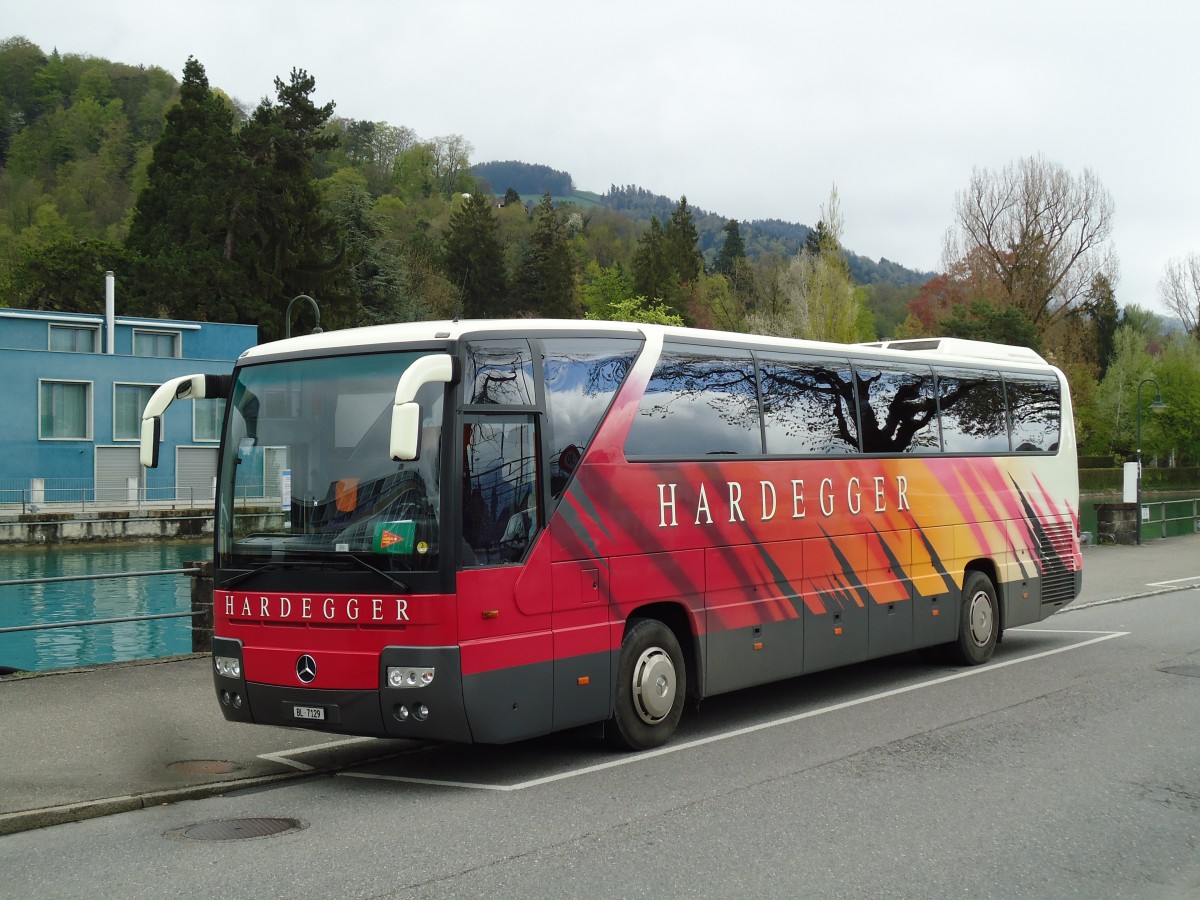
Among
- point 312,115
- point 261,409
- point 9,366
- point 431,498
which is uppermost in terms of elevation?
point 312,115

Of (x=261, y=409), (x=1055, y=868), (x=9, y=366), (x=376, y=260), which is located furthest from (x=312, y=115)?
(x=1055, y=868)

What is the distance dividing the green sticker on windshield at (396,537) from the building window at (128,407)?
54754mm

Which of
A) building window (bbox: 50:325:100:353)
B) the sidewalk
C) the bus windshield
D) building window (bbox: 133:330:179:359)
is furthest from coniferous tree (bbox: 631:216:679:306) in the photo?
the bus windshield

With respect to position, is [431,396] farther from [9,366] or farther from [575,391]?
[9,366]

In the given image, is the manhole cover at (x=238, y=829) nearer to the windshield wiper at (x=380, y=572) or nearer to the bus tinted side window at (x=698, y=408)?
the windshield wiper at (x=380, y=572)

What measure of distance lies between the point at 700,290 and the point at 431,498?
4063 inches

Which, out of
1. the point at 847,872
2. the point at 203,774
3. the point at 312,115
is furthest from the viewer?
the point at 312,115

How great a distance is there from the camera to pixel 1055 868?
654 cm

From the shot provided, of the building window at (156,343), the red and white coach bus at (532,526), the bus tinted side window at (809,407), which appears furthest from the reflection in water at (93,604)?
the building window at (156,343)

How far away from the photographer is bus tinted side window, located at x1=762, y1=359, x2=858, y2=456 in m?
11.8

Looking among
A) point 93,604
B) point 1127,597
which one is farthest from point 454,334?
point 93,604

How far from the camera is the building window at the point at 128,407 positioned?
59719 mm

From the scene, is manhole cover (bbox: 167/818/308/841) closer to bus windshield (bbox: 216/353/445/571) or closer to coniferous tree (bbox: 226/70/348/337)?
bus windshield (bbox: 216/353/445/571)

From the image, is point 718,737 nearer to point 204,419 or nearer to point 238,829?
point 238,829
